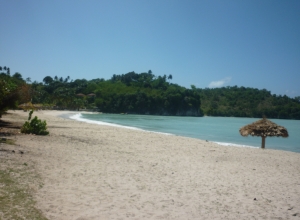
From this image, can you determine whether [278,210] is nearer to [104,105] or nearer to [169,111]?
[104,105]

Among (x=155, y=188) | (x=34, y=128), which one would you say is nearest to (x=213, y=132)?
(x=34, y=128)

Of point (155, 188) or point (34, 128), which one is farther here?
point (34, 128)

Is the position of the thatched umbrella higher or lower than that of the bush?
higher

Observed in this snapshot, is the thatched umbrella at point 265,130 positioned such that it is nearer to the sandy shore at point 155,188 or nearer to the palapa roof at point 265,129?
the palapa roof at point 265,129

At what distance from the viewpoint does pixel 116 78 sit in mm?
150750

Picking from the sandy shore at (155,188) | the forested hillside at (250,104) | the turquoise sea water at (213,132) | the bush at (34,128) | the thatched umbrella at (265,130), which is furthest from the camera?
the forested hillside at (250,104)

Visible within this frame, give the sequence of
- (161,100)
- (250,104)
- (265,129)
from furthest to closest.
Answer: (250,104) < (161,100) < (265,129)

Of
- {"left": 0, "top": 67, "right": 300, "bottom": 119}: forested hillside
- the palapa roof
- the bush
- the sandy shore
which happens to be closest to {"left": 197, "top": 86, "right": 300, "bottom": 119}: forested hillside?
{"left": 0, "top": 67, "right": 300, "bottom": 119}: forested hillside

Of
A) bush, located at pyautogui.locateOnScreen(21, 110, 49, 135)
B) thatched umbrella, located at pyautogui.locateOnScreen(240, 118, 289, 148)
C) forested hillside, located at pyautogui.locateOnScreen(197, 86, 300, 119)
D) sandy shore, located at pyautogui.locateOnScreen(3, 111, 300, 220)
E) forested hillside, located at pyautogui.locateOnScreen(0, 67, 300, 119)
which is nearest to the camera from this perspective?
sandy shore, located at pyautogui.locateOnScreen(3, 111, 300, 220)

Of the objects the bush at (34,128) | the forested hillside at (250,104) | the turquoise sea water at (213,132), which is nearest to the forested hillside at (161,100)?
the forested hillside at (250,104)

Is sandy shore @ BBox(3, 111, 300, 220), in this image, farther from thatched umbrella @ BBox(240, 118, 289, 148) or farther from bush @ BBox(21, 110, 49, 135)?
thatched umbrella @ BBox(240, 118, 289, 148)

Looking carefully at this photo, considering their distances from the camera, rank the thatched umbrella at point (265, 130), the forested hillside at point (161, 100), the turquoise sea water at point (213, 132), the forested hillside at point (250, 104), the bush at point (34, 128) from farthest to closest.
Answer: the forested hillside at point (250, 104)
the forested hillside at point (161, 100)
the turquoise sea water at point (213, 132)
the thatched umbrella at point (265, 130)
the bush at point (34, 128)

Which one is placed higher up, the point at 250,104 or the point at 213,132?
the point at 250,104

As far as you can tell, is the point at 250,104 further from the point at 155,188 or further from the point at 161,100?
the point at 155,188
